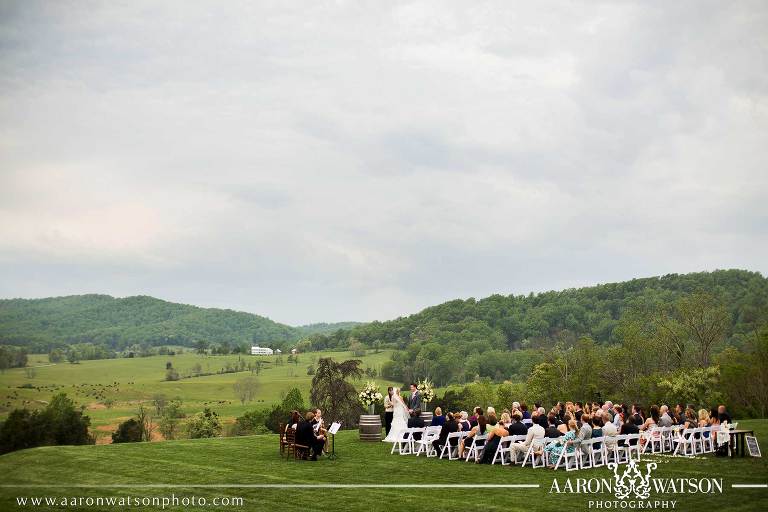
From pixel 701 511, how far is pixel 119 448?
1475 cm

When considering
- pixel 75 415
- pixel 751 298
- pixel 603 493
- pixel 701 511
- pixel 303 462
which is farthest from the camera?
pixel 751 298

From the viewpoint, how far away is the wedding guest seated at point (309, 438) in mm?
17656

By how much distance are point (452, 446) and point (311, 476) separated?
4.63 metres

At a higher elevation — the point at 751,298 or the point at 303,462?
the point at 751,298

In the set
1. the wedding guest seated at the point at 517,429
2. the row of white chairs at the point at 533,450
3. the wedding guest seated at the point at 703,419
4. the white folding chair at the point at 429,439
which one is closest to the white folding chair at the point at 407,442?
the row of white chairs at the point at 533,450

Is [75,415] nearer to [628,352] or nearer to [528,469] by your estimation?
[628,352]

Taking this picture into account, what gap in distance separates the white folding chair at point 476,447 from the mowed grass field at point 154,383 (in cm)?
5746

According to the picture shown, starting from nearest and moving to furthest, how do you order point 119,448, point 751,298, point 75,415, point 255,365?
point 119,448 → point 75,415 → point 751,298 → point 255,365

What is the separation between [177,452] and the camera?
1875cm

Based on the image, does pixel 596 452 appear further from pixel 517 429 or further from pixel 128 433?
pixel 128 433

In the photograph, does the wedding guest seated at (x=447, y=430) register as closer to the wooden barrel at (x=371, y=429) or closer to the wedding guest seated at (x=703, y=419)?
the wooden barrel at (x=371, y=429)

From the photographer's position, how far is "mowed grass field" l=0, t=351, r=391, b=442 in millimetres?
84519

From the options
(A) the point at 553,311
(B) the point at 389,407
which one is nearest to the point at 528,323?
(A) the point at 553,311

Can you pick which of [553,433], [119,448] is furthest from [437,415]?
[119,448]
